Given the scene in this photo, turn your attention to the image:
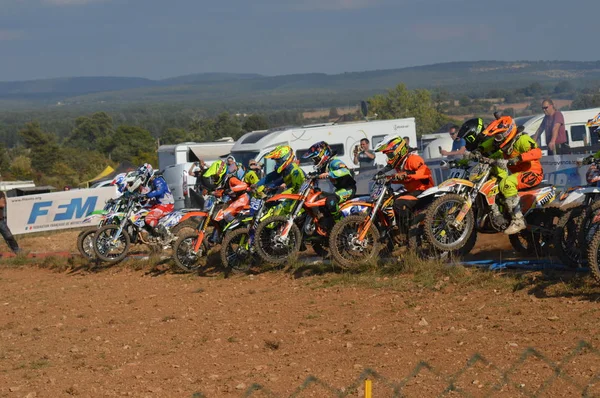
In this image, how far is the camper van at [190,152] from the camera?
27.8 meters

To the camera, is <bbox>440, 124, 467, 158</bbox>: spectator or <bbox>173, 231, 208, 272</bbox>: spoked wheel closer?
<bbox>173, 231, 208, 272</bbox>: spoked wheel

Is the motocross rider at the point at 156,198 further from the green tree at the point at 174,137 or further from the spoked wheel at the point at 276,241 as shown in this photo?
the green tree at the point at 174,137

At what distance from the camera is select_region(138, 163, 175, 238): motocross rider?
1495 centimetres

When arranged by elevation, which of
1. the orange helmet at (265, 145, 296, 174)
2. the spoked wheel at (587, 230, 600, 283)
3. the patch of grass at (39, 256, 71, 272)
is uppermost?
the orange helmet at (265, 145, 296, 174)

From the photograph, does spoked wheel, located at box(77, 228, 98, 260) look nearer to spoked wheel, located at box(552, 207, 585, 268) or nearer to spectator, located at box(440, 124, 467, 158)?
spectator, located at box(440, 124, 467, 158)

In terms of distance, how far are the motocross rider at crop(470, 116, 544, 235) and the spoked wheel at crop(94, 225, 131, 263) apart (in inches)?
278

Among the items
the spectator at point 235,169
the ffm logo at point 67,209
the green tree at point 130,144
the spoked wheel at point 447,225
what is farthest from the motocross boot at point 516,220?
the green tree at point 130,144

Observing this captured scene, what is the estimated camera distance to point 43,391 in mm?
7367

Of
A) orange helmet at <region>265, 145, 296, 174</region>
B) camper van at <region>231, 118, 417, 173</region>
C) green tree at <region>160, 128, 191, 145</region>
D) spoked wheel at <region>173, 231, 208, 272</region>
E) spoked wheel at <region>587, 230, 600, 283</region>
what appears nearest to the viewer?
spoked wheel at <region>587, 230, 600, 283</region>

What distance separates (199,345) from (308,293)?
2160mm

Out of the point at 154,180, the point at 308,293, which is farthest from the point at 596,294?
the point at 154,180

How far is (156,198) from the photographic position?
50.2 ft

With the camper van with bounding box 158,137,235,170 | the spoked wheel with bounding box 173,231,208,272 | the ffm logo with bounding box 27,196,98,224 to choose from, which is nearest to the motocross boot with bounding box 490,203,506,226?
the spoked wheel with bounding box 173,231,208,272

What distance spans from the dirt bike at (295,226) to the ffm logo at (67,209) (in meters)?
12.5
